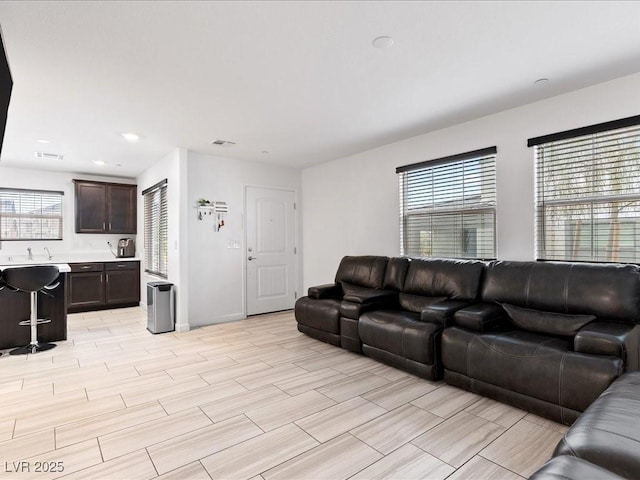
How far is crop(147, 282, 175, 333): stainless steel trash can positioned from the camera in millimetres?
4801

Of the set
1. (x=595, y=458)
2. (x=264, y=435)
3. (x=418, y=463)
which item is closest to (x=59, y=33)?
(x=264, y=435)

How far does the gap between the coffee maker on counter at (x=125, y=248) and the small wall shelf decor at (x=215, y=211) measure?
2671 millimetres

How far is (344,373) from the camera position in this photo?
3.31 meters

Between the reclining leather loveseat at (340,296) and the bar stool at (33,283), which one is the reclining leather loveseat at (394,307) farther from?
the bar stool at (33,283)

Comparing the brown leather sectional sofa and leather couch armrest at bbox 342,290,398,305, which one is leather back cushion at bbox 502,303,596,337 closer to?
the brown leather sectional sofa

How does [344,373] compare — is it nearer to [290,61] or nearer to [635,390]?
[635,390]

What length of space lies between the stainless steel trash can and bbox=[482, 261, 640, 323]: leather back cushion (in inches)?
157

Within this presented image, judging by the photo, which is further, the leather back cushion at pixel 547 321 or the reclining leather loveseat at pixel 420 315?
the reclining leather loveseat at pixel 420 315

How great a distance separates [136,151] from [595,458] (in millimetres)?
5633

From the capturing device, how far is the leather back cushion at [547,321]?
2.63 metres

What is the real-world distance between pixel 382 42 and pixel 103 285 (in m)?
6.21

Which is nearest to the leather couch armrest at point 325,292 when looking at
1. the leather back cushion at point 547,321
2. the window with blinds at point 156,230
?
the leather back cushion at point 547,321

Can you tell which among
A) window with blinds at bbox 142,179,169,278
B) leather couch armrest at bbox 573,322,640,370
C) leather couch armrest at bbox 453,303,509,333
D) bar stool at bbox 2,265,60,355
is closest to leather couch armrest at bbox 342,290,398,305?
leather couch armrest at bbox 453,303,509,333

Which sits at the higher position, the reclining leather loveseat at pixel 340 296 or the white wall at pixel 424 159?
the white wall at pixel 424 159
